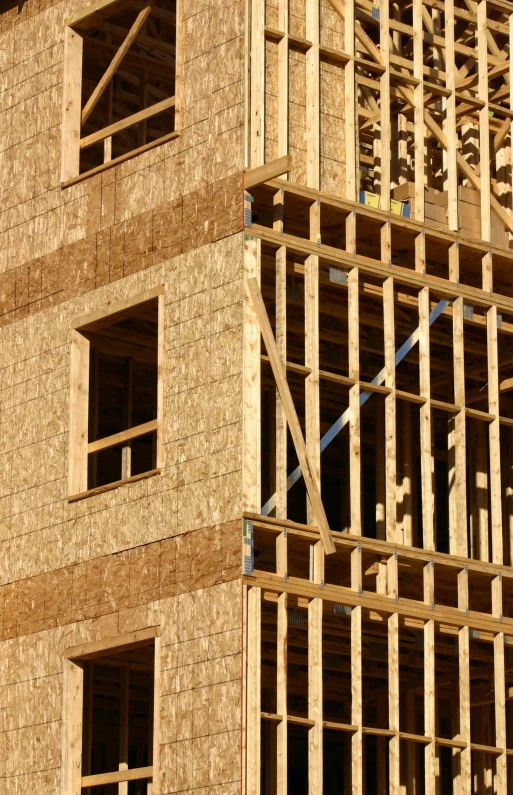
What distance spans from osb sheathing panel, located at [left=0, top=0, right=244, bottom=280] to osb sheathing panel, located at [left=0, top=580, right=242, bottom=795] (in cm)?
540

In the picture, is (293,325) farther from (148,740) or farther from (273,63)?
(148,740)

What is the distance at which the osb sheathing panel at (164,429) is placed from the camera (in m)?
22.7

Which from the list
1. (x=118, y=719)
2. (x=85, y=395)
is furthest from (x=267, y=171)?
(x=118, y=719)

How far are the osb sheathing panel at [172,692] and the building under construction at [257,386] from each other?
4 centimetres

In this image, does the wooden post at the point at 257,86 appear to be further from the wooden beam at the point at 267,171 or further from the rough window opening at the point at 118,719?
the rough window opening at the point at 118,719

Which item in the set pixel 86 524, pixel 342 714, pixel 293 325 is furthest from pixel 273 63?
pixel 342 714

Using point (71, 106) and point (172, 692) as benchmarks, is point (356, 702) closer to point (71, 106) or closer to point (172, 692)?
point (172, 692)

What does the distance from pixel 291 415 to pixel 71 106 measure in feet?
22.4

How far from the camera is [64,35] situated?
1057 inches

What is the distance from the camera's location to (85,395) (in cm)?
2492

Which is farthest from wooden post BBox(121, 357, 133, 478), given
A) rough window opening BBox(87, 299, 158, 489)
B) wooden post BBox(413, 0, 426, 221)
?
wooden post BBox(413, 0, 426, 221)

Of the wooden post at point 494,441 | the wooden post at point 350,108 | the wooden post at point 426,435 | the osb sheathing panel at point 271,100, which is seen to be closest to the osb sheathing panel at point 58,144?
the osb sheathing panel at point 271,100

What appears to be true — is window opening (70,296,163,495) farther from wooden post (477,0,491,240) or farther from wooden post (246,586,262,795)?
wooden post (477,0,491,240)

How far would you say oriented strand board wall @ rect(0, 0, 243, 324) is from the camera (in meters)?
24.0
